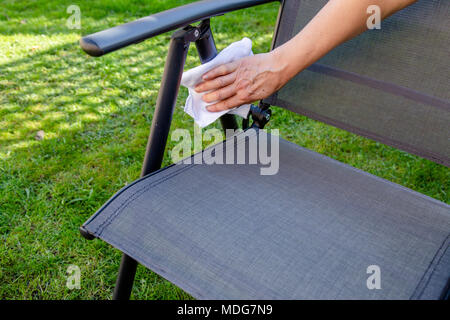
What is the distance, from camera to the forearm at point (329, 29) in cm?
105

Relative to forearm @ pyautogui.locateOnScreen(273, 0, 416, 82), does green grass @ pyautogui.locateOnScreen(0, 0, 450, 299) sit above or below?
below

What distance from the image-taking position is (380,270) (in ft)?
2.78

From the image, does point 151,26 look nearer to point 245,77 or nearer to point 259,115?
point 245,77

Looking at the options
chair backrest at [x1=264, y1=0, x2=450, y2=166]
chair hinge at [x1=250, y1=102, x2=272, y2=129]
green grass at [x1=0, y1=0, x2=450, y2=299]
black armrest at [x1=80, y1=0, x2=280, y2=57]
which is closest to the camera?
black armrest at [x1=80, y1=0, x2=280, y2=57]

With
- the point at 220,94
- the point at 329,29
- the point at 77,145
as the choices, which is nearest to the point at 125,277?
the point at 220,94

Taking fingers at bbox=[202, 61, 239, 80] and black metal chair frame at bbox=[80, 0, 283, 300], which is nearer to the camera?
black metal chair frame at bbox=[80, 0, 283, 300]

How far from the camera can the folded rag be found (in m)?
1.12

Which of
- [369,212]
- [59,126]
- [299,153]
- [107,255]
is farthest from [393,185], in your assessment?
[59,126]

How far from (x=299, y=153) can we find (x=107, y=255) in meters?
0.93

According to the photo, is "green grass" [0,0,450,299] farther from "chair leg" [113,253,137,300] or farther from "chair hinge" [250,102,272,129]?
"chair hinge" [250,102,272,129]

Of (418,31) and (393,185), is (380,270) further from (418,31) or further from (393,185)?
(418,31)

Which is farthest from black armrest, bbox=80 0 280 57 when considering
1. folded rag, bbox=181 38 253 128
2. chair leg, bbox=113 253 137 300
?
chair leg, bbox=113 253 137 300

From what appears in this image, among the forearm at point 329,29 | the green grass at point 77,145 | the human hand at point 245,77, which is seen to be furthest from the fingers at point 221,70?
the green grass at point 77,145

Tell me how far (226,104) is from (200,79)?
0.11 m
